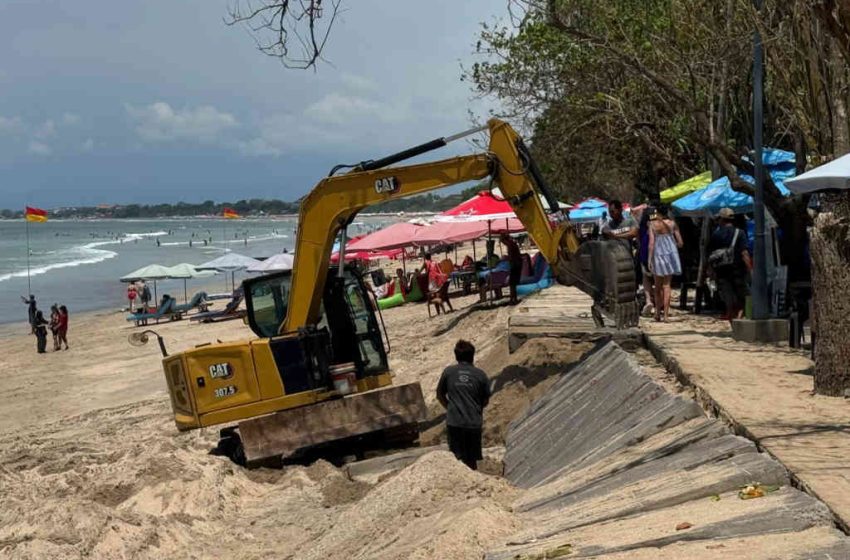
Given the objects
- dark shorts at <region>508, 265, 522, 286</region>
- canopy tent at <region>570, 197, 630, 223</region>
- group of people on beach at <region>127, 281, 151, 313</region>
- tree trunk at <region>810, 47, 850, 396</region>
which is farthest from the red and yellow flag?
tree trunk at <region>810, 47, 850, 396</region>

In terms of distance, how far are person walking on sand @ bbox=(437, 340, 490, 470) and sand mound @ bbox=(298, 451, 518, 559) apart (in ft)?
3.39

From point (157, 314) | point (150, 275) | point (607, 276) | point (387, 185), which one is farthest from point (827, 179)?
point (150, 275)

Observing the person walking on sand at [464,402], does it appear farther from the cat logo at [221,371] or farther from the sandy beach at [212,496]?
the cat logo at [221,371]

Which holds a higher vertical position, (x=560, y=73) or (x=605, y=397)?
(x=560, y=73)

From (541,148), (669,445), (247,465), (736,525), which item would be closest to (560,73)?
(541,148)

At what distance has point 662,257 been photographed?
14.1m

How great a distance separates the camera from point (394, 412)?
40.3ft

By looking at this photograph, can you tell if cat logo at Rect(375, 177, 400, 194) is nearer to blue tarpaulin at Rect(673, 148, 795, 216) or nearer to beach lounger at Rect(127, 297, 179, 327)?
blue tarpaulin at Rect(673, 148, 795, 216)

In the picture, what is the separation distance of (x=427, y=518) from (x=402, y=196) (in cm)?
495

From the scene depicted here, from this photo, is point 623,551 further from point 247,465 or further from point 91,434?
point 91,434

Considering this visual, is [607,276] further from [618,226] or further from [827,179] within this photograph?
[618,226]

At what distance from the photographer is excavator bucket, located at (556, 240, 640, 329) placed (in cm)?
1092

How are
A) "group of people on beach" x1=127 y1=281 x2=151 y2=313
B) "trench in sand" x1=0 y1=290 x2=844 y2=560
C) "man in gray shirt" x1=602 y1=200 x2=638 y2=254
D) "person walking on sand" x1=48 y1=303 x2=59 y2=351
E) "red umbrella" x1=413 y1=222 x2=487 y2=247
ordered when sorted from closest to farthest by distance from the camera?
"trench in sand" x1=0 y1=290 x2=844 y2=560, "man in gray shirt" x1=602 y1=200 x2=638 y2=254, "red umbrella" x1=413 y1=222 x2=487 y2=247, "person walking on sand" x1=48 y1=303 x2=59 y2=351, "group of people on beach" x1=127 y1=281 x2=151 y2=313

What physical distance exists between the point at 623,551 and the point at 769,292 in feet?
28.3
